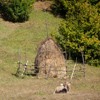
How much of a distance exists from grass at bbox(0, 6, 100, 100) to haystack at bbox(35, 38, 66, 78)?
0.87 metres

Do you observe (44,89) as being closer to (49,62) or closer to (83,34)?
(49,62)

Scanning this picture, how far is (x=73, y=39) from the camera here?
36875mm

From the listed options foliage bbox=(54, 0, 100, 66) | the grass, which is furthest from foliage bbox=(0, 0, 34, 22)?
foliage bbox=(54, 0, 100, 66)

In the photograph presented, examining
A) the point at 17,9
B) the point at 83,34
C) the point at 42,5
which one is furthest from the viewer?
the point at 42,5

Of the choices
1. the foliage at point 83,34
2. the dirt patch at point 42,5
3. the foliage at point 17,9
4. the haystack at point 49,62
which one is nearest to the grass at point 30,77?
the foliage at point 17,9

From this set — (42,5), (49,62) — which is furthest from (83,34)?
(42,5)

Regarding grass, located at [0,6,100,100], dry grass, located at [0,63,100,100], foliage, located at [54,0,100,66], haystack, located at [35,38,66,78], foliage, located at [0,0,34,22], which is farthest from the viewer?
foliage, located at [0,0,34,22]

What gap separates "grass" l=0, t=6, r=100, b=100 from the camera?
22128mm

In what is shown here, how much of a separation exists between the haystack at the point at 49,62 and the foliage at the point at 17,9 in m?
16.2

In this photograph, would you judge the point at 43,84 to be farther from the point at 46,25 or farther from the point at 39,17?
the point at 39,17

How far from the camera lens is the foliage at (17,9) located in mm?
45188

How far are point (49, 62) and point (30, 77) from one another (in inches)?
59.8

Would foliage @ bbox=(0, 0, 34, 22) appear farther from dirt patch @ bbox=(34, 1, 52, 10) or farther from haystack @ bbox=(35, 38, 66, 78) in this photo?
haystack @ bbox=(35, 38, 66, 78)

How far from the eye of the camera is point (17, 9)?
1781 inches
